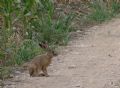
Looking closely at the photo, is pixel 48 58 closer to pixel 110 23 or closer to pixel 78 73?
pixel 78 73

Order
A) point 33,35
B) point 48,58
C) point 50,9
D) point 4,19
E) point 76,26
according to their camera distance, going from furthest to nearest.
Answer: point 76,26
point 50,9
point 33,35
point 4,19
point 48,58

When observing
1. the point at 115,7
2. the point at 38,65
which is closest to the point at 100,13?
the point at 115,7

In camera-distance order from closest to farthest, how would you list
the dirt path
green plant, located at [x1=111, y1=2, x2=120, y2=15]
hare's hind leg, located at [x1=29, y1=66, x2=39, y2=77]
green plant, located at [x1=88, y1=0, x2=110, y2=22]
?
the dirt path < hare's hind leg, located at [x1=29, y1=66, x2=39, y2=77] < green plant, located at [x1=88, y1=0, x2=110, y2=22] < green plant, located at [x1=111, y1=2, x2=120, y2=15]

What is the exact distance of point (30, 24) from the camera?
41.7ft

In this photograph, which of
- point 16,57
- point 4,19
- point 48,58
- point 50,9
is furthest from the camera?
point 50,9

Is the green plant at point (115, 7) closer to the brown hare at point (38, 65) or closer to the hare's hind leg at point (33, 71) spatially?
the brown hare at point (38, 65)

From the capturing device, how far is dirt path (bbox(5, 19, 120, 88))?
27.8ft

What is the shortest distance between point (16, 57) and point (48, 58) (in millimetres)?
1088

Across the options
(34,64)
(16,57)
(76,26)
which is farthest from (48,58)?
(76,26)

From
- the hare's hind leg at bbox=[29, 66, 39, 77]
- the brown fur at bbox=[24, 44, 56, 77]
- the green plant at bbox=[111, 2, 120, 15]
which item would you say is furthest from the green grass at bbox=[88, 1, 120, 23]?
the hare's hind leg at bbox=[29, 66, 39, 77]

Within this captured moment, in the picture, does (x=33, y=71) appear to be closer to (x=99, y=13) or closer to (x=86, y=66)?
(x=86, y=66)

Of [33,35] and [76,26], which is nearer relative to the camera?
[33,35]

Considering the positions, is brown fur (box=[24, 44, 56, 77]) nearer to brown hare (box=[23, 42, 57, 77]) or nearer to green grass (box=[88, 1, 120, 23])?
brown hare (box=[23, 42, 57, 77])

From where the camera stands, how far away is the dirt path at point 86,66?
8.47m
